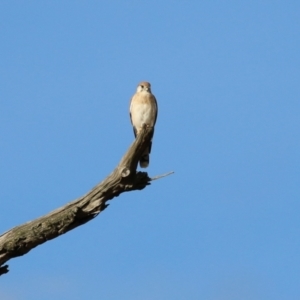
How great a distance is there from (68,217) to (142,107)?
14.8 ft

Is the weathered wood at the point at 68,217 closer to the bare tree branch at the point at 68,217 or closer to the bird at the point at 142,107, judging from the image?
the bare tree branch at the point at 68,217

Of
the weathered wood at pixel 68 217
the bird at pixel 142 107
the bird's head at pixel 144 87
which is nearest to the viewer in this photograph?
the weathered wood at pixel 68 217

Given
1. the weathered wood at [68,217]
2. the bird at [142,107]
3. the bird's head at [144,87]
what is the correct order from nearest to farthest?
the weathered wood at [68,217] → the bird at [142,107] → the bird's head at [144,87]

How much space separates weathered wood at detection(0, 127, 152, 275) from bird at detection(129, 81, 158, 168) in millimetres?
3850

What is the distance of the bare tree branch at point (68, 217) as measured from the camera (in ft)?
23.0

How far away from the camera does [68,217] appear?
698cm

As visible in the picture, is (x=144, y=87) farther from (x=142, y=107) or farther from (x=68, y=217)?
(x=68, y=217)

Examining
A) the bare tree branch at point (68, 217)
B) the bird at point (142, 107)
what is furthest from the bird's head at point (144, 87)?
Answer: the bare tree branch at point (68, 217)

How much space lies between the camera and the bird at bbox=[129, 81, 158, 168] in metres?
11.1

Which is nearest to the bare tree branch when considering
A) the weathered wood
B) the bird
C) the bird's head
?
the weathered wood

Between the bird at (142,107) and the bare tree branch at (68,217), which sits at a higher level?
the bird at (142,107)

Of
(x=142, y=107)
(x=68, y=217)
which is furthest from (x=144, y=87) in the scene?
(x=68, y=217)

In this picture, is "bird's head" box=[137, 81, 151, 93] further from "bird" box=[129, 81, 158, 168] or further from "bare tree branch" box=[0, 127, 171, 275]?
"bare tree branch" box=[0, 127, 171, 275]

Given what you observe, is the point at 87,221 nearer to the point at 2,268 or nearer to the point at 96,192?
the point at 96,192
